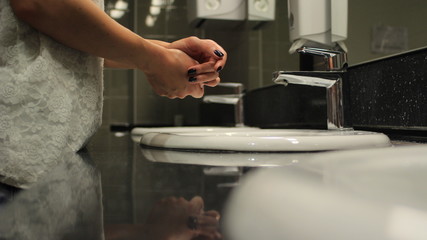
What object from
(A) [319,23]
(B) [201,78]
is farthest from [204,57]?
(A) [319,23]

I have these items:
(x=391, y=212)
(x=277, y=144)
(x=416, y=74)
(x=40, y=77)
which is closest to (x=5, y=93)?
(x=40, y=77)

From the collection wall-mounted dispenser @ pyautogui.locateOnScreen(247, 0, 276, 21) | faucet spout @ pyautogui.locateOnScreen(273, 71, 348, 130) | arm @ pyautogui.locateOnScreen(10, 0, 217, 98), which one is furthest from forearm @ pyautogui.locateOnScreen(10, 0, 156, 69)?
wall-mounted dispenser @ pyautogui.locateOnScreen(247, 0, 276, 21)

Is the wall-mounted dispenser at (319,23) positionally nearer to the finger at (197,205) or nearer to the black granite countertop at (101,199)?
the black granite countertop at (101,199)

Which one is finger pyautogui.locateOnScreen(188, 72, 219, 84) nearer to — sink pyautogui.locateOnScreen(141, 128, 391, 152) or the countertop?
sink pyautogui.locateOnScreen(141, 128, 391, 152)

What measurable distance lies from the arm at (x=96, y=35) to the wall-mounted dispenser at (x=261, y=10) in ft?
3.48

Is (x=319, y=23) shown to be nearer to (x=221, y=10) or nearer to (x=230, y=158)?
(x=230, y=158)

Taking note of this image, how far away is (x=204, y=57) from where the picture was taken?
0.77 m

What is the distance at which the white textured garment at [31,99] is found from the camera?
19.1 inches

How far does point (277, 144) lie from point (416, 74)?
32cm

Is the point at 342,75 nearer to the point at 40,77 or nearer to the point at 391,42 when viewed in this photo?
the point at 391,42

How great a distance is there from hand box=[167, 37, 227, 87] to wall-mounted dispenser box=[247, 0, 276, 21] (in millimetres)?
930

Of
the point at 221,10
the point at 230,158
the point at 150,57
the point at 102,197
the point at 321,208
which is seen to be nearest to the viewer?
the point at 321,208

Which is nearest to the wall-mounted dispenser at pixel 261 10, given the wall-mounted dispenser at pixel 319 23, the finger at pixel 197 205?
the wall-mounted dispenser at pixel 319 23

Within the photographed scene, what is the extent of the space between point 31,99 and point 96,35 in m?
0.11
